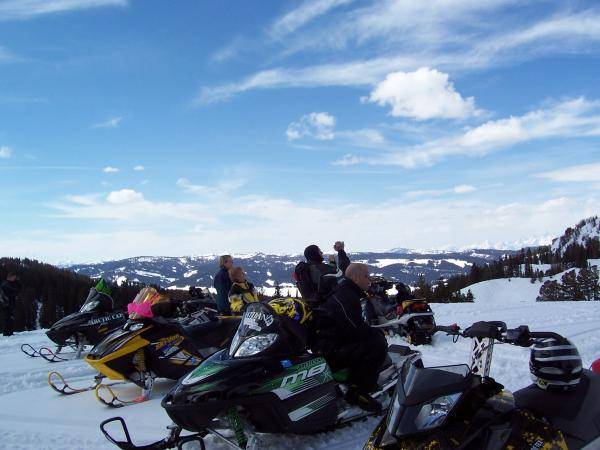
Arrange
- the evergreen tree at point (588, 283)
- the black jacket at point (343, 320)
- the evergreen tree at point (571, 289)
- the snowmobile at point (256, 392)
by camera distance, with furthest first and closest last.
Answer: the evergreen tree at point (571, 289) < the evergreen tree at point (588, 283) < the black jacket at point (343, 320) < the snowmobile at point (256, 392)

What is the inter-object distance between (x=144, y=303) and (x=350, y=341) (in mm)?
2860

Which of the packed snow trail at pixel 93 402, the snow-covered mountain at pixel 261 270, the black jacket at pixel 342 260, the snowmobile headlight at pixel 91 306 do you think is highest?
the black jacket at pixel 342 260

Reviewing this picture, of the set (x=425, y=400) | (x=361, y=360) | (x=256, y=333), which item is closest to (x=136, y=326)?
(x=256, y=333)

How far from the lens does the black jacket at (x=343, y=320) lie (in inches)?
180

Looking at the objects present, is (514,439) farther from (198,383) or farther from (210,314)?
(210,314)

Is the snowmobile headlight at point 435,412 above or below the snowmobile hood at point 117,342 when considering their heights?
above

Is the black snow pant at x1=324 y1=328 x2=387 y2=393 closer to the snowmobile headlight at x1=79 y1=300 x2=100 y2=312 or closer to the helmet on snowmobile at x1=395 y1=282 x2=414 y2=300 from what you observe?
the helmet on snowmobile at x1=395 y1=282 x2=414 y2=300

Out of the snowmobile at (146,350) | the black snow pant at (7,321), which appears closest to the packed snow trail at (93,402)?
the snowmobile at (146,350)

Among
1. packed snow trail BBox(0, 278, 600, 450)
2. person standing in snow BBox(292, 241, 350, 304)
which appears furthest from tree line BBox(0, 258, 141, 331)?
person standing in snow BBox(292, 241, 350, 304)

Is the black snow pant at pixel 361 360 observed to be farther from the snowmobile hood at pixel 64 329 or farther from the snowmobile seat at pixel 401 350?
the snowmobile hood at pixel 64 329

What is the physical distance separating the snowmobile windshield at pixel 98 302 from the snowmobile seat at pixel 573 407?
24.7ft

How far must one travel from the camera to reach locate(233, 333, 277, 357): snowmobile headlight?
386 cm

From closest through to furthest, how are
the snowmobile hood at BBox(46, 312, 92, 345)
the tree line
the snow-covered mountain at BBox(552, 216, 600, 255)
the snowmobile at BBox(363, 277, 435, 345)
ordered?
the snowmobile hood at BBox(46, 312, 92, 345)
the snowmobile at BBox(363, 277, 435, 345)
the tree line
the snow-covered mountain at BBox(552, 216, 600, 255)

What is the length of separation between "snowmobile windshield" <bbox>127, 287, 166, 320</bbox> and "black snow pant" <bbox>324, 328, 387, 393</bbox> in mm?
2592
